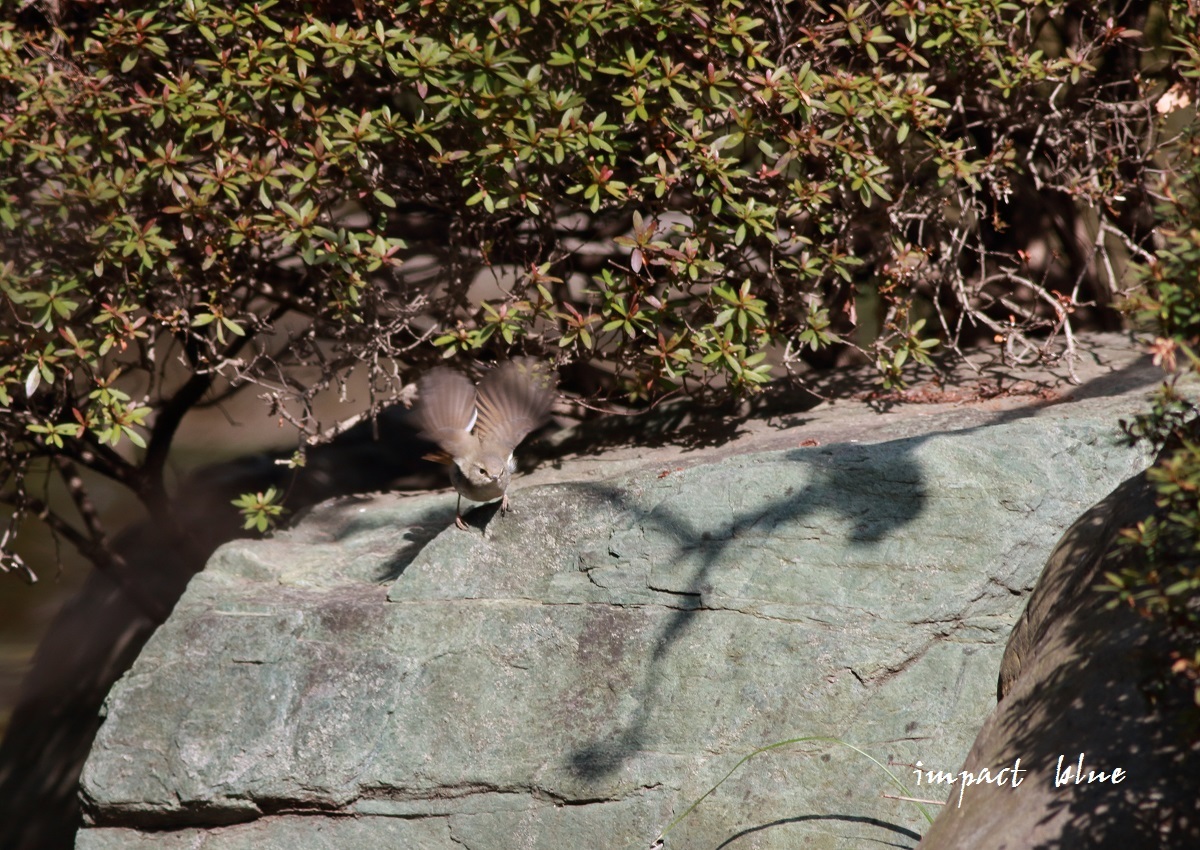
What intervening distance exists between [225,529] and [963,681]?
4.91m

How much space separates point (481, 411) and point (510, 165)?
925mm

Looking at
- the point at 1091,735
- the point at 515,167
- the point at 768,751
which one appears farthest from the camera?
the point at 515,167

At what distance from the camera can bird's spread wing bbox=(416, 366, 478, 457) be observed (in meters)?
4.09

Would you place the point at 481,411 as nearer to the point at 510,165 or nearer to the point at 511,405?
the point at 511,405

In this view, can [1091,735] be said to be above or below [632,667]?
above

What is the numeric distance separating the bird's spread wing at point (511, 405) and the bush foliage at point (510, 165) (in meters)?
0.21

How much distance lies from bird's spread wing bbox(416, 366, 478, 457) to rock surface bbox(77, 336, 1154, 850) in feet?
1.40

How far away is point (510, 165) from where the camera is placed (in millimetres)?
4000

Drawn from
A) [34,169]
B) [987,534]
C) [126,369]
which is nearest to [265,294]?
[126,369]

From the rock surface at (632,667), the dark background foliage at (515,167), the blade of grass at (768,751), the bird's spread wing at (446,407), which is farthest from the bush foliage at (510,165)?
the blade of grass at (768,751)

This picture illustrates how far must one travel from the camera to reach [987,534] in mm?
3586

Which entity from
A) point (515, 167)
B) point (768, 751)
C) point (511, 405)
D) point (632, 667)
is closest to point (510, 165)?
point (515, 167)

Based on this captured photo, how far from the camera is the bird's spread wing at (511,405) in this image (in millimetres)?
4133

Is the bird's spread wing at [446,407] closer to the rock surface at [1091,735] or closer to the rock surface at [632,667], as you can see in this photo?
the rock surface at [632,667]
